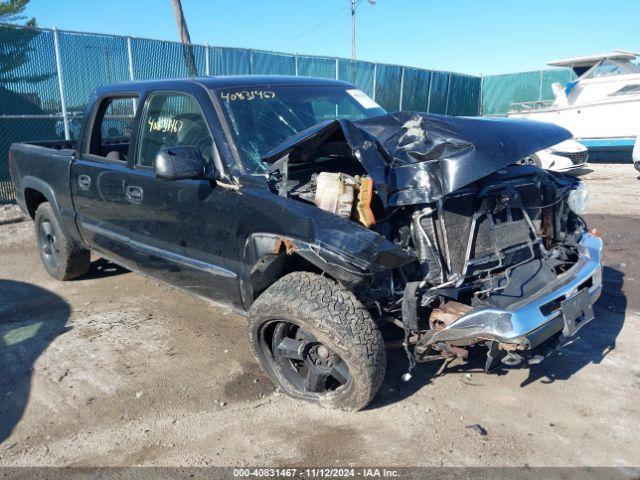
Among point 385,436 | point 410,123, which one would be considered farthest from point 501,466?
point 410,123

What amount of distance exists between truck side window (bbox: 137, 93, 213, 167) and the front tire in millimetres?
1141

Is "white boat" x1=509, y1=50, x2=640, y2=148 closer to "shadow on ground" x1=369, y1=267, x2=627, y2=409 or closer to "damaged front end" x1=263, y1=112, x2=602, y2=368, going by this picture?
"shadow on ground" x1=369, y1=267, x2=627, y2=409

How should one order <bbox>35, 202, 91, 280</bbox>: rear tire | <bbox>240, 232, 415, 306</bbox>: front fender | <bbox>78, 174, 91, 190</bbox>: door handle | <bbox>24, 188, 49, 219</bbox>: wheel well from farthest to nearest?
<bbox>24, 188, 49, 219</bbox>: wheel well < <bbox>35, 202, 91, 280</bbox>: rear tire < <bbox>78, 174, 91, 190</bbox>: door handle < <bbox>240, 232, 415, 306</bbox>: front fender

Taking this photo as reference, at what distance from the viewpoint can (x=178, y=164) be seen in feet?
10.9

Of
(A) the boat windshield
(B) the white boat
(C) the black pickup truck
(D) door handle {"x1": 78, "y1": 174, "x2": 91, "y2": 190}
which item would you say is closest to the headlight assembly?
(C) the black pickup truck

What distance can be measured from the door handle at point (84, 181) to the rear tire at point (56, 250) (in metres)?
0.81

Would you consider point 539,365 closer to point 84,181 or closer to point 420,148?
point 420,148

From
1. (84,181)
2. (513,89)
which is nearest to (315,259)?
(84,181)

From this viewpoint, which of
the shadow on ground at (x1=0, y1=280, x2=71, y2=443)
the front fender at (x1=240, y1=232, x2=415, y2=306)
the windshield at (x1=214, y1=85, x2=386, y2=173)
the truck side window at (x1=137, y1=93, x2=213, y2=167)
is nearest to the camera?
the front fender at (x1=240, y1=232, x2=415, y2=306)

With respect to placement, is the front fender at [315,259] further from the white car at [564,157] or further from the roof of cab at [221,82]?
the white car at [564,157]

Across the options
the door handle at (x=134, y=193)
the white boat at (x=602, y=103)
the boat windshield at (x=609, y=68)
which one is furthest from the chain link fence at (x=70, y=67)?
the boat windshield at (x=609, y=68)

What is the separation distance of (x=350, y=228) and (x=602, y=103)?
13.8 m

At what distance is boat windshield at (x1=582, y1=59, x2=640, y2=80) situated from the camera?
587 inches

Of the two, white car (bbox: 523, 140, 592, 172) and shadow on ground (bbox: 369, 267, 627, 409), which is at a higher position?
white car (bbox: 523, 140, 592, 172)
